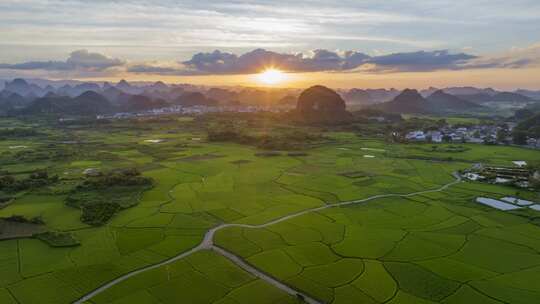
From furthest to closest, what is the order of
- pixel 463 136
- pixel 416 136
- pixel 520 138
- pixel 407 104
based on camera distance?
pixel 407 104 < pixel 416 136 < pixel 463 136 < pixel 520 138

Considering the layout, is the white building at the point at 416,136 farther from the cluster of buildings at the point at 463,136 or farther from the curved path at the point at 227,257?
the curved path at the point at 227,257

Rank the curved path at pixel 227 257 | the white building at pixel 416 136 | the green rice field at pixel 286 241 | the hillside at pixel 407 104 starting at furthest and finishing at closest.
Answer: the hillside at pixel 407 104
the white building at pixel 416 136
the green rice field at pixel 286 241
the curved path at pixel 227 257

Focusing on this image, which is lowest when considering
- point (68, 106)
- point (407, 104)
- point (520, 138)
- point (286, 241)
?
point (68, 106)

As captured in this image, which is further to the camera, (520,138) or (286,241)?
(520,138)

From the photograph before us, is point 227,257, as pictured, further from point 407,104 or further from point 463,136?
point 407,104

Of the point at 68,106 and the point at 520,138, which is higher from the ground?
the point at 520,138

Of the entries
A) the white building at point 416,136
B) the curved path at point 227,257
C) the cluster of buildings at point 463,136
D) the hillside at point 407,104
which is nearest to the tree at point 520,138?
the cluster of buildings at point 463,136

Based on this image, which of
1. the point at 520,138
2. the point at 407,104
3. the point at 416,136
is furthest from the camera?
the point at 407,104

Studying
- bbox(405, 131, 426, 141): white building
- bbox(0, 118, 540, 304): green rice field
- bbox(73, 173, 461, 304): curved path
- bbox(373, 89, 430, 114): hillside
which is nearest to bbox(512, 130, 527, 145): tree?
bbox(405, 131, 426, 141): white building

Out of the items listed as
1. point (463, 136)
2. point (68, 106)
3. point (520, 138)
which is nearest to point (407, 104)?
point (463, 136)

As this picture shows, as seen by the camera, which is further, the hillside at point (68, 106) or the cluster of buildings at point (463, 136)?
the hillside at point (68, 106)

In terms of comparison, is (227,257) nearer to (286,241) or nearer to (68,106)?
(286,241)
